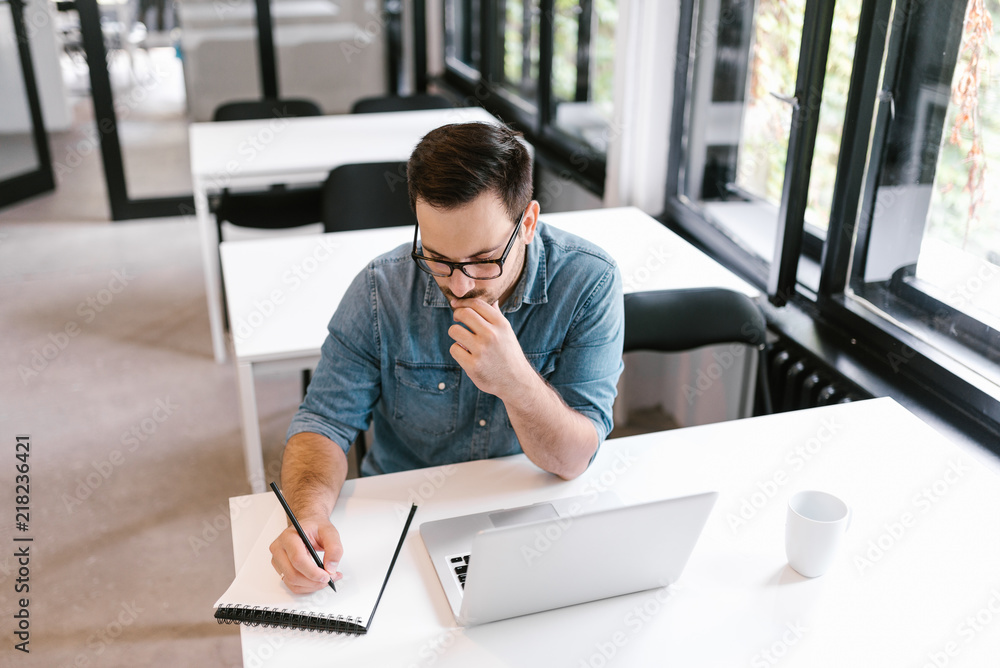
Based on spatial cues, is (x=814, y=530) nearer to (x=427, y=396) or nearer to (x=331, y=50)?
(x=427, y=396)

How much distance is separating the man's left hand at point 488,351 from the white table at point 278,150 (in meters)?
1.80

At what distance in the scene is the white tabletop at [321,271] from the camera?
204cm

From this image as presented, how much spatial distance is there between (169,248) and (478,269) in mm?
3510

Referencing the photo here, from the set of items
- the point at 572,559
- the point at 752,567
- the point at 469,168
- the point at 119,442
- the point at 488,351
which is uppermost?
the point at 469,168

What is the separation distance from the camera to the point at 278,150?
3340 millimetres

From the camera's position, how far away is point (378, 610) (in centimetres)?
118

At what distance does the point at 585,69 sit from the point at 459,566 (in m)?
2.90

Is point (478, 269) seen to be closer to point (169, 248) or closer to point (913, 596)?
point (913, 596)

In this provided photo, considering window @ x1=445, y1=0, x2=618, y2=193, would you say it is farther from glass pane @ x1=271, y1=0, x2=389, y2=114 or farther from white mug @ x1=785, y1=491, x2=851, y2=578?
white mug @ x1=785, y1=491, x2=851, y2=578

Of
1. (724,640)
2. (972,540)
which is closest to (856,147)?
(972,540)

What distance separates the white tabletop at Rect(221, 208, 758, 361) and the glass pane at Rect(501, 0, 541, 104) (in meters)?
1.77

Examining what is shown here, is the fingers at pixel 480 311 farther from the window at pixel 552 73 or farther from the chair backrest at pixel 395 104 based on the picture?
the chair backrest at pixel 395 104

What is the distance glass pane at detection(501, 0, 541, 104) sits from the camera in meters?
4.25

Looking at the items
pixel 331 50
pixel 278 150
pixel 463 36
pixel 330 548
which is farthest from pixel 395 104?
pixel 330 548
